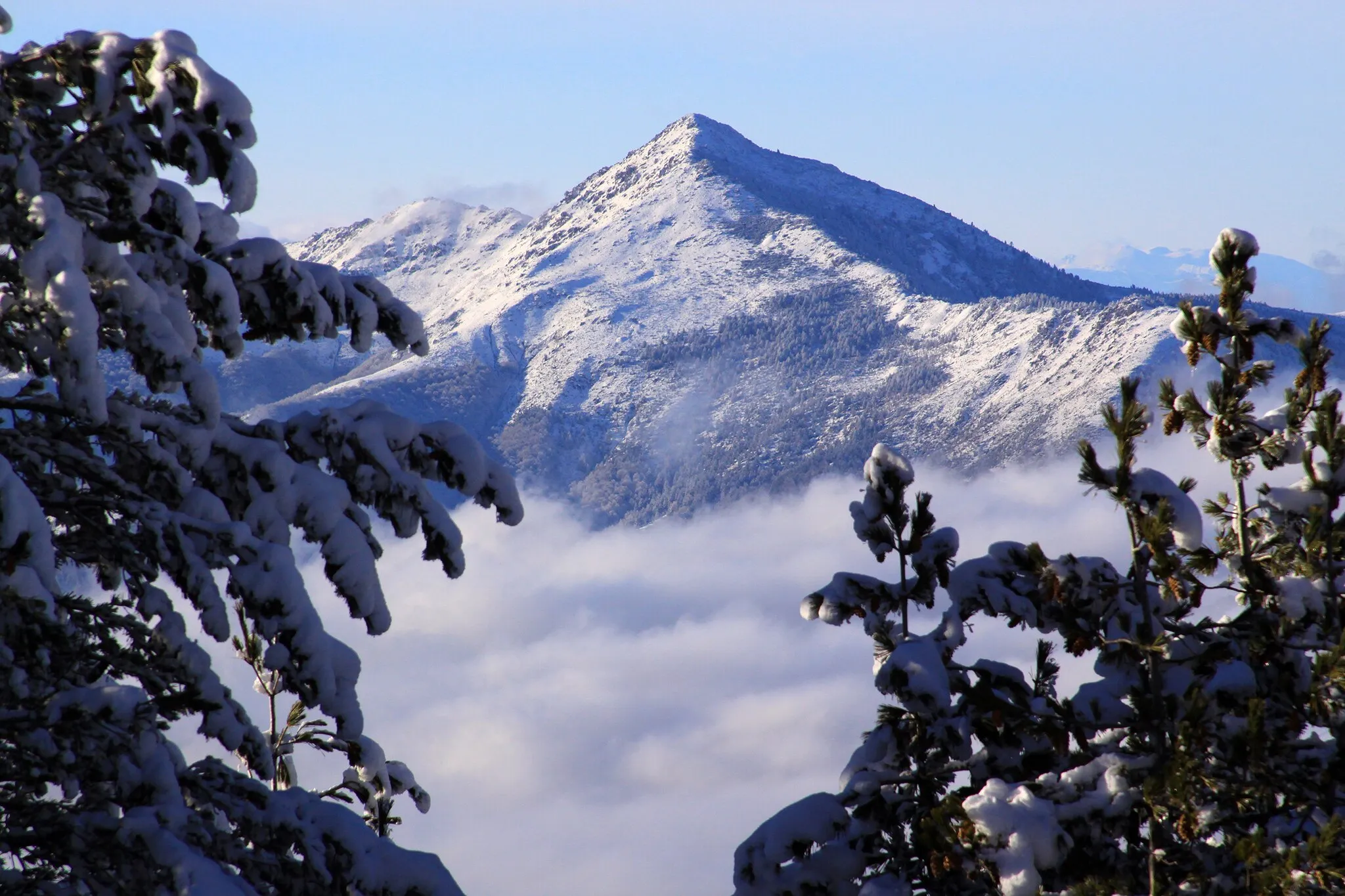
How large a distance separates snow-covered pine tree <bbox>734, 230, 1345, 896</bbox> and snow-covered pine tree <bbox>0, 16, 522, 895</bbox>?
7.66 ft

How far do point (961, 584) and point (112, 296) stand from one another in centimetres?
421

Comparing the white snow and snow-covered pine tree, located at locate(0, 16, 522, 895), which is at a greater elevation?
snow-covered pine tree, located at locate(0, 16, 522, 895)

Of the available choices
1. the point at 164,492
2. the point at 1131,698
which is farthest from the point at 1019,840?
the point at 164,492

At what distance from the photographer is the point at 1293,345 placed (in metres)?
7.31

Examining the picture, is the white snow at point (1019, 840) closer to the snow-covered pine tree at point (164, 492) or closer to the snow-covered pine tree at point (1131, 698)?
the snow-covered pine tree at point (1131, 698)

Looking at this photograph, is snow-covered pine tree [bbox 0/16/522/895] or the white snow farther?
the white snow

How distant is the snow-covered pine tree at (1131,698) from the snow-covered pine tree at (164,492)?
2.33 metres

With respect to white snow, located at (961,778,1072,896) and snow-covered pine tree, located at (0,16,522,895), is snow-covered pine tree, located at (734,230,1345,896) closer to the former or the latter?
white snow, located at (961,778,1072,896)

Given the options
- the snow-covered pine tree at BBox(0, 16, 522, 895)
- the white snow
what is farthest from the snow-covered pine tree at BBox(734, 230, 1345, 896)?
the snow-covered pine tree at BBox(0, 16, 522, 895)

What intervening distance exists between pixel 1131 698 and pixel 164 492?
4.62m

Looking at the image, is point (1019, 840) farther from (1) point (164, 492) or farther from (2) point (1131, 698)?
(1) point (164, 492)

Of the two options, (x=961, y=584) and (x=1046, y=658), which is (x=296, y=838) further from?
(x=1046, y=658)

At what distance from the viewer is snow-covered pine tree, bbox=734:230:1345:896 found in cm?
540

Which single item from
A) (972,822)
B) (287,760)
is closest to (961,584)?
(972,822)
